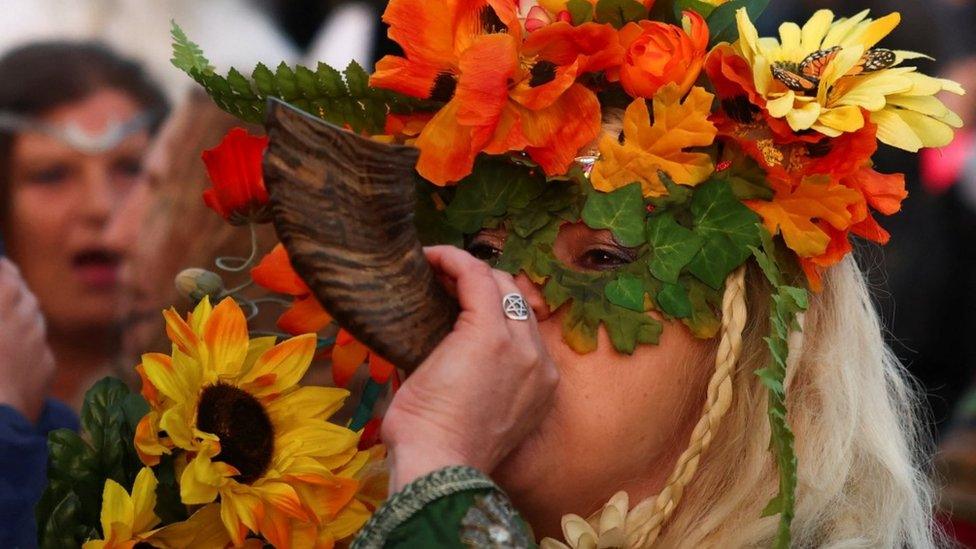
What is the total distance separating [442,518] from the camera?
3.74 feet

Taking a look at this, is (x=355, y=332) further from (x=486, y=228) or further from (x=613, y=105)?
(x=613, y=105)

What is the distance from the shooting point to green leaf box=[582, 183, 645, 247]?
4.42ft

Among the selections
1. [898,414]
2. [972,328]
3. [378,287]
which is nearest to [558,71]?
[378,287]

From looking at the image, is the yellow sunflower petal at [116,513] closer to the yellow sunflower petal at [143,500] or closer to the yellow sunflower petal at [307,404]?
the yellow sunflower petal at [143,500]

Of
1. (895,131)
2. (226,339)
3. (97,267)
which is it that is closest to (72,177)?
(97,267)

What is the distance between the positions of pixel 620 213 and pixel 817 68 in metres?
0.30

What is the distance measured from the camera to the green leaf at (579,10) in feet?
4.63

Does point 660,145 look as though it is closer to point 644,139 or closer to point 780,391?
point 644,139

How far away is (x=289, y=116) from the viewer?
1.07 meters

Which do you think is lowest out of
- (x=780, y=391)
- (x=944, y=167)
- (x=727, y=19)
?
A: (x=944, y=167)

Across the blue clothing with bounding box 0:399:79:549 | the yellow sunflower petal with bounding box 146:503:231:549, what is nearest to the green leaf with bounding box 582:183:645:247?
the yellow sunflower petal with bounding box 146:503:231:549

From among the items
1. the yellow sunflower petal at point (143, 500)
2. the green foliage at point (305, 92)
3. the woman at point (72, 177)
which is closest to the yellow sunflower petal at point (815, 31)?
the green foliage at point (305, 92)

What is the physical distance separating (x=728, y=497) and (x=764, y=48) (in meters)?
0.55

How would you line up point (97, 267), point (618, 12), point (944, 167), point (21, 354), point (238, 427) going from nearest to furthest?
point (238, 427) < point (618, 12) < point (21, 354) < point (97, 267) < point (944, 167)
